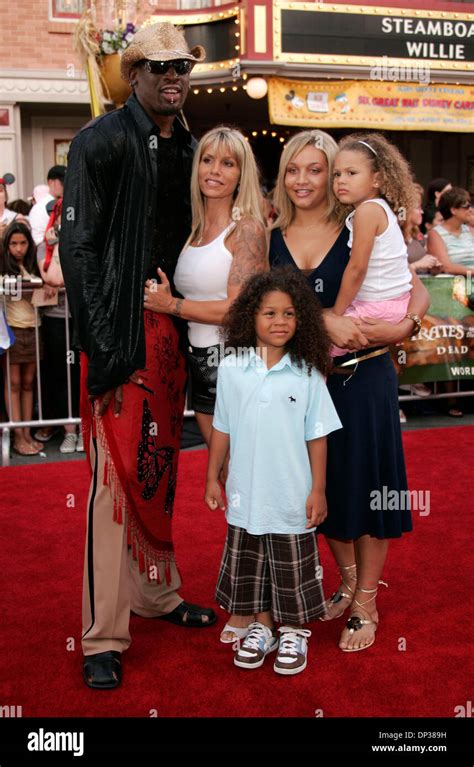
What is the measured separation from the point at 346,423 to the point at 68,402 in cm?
390

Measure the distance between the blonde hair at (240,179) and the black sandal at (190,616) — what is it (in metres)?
1.56

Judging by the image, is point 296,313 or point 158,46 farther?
point 296,313

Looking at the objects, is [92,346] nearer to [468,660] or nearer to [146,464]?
[146,464]

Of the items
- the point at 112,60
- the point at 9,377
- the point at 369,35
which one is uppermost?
the point at 369,35

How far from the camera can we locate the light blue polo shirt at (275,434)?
9.94ft

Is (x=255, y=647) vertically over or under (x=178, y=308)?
under

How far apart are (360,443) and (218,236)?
978mm


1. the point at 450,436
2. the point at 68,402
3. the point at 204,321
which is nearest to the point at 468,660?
the point at 204,321

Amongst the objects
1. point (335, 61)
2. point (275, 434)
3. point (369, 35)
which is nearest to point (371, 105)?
point (335, 61)

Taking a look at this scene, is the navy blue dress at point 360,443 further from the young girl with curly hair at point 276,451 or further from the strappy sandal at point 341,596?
the strappy sandal at point 341,596

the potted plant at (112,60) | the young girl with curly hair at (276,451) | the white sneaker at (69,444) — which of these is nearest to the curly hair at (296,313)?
the young girl with curly hair at (276,451)

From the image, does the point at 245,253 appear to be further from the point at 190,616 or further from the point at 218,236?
the point at 190,616

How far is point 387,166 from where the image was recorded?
10.2ft
